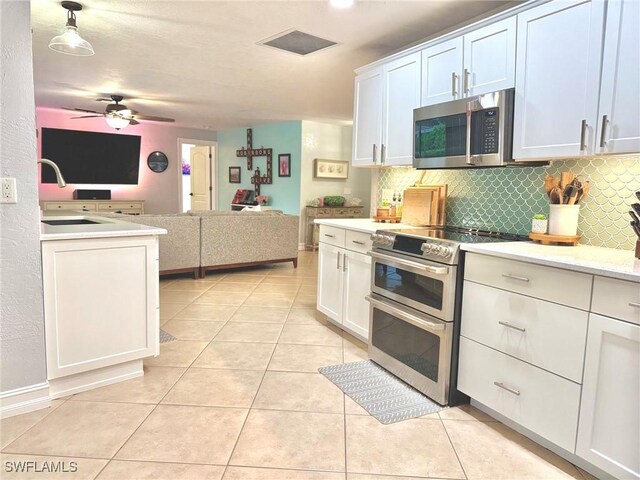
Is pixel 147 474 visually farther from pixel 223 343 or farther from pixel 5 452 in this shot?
pixel 223 343

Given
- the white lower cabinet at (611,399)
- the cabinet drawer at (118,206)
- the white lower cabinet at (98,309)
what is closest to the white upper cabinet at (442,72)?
the white lower cabinet at (611,399)

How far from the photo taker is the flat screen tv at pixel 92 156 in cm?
745

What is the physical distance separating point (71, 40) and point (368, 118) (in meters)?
2.12

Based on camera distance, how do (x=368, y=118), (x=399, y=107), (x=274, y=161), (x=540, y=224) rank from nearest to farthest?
(x=540, y=224)
(x=399, y=107)
(x=368, y=118)
(x=274, y=161)

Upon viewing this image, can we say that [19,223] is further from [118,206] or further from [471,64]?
[118,206]

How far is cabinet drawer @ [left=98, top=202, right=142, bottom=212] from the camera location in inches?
310

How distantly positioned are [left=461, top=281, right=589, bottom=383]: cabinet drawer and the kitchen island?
1.83 m

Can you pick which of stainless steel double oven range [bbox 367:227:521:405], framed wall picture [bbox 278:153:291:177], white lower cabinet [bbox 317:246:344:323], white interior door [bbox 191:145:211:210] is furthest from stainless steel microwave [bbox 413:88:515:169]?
white interior door [bbox 191:145:211:210]

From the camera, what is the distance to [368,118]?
3.38 m

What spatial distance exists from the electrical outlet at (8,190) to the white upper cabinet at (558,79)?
2.53 metres

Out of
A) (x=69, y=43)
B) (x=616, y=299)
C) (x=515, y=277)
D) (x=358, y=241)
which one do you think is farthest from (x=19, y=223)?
(x=616, y=299)

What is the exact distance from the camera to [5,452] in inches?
70.9

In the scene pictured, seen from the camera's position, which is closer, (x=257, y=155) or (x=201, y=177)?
(x=257, y=155)

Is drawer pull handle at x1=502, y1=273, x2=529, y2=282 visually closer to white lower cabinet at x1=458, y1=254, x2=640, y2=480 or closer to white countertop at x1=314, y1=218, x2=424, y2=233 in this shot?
white lower cabinet at x1=458, y1=254, x2=640, y2=480
